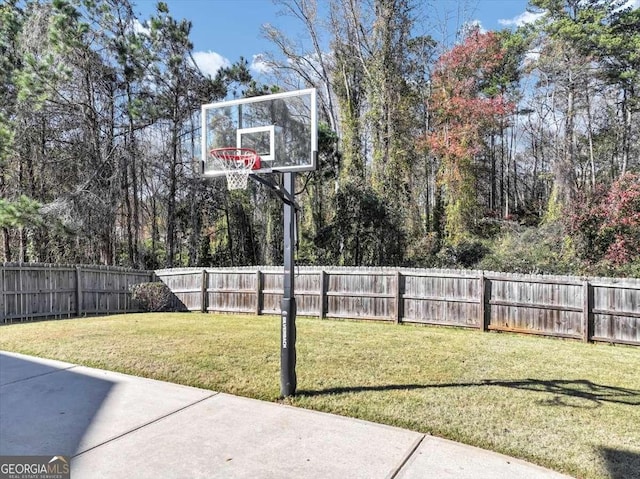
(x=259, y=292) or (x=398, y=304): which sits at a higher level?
(x=259, y=292)

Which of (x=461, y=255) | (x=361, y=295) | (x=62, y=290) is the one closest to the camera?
(x=361, y=295)

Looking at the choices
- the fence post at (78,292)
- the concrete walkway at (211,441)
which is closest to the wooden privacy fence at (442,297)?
the fence post at (78,292)

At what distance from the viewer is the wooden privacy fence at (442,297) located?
7.65 metres

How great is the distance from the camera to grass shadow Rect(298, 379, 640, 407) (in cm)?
419

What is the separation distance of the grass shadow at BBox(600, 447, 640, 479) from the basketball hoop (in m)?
4.23

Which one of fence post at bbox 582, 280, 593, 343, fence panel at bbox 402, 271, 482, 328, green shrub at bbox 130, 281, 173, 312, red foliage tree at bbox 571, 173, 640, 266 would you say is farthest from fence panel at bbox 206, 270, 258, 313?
red foliage tree at bbox 571, 173, 640, 266

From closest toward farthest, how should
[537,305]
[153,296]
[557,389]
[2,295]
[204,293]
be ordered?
[557,389], [537,305], [2,295], [204,293], [153,296]

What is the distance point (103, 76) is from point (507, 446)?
16212 millimetres

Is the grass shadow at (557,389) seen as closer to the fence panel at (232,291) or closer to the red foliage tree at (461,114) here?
the fence panel at (232,291)

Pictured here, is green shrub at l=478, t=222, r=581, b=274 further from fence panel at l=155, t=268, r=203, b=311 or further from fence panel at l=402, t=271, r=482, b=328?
fence panel at l=155, t=268, r=203, b=311

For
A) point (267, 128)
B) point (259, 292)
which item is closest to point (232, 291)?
point (259, 292)

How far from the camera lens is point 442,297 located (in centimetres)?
917

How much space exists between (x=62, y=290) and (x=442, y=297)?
9.38m

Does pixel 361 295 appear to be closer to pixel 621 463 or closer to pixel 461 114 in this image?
pixel 621 463
